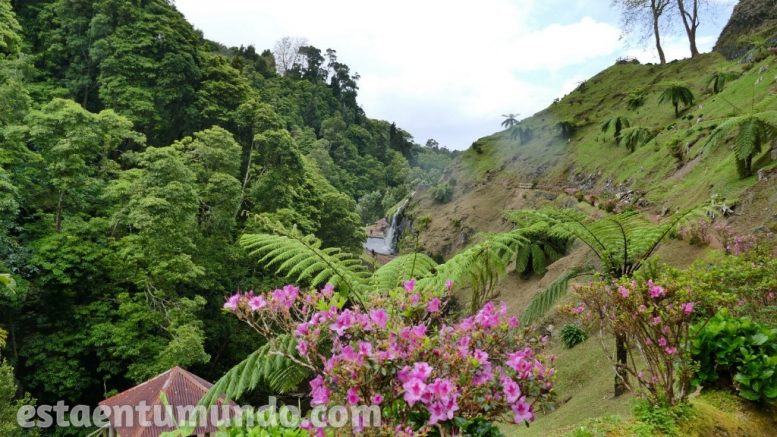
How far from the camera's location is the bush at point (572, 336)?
23.3ft

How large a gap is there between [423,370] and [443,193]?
21147 millimetres

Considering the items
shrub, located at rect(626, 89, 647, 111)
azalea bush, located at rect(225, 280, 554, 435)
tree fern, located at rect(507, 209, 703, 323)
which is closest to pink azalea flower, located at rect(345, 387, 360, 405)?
azalea bush, located at rect(225, 280, 554, 435)

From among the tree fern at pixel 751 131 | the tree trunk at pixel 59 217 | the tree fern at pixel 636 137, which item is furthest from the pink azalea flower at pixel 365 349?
the tree fern at pixel 636 137

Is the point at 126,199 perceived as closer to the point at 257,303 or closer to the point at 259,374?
the point at 259,374

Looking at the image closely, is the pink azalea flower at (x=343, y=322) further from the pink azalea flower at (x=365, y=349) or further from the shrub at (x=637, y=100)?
the shrub at (x=637, y=100)

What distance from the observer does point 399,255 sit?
16688 millimetres

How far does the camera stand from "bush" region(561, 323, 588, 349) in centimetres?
710

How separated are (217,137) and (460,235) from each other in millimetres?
9623

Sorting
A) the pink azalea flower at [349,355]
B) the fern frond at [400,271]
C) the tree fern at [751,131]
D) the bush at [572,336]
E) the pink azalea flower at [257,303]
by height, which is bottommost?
the bush at [572,336]

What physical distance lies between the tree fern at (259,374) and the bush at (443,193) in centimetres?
1945

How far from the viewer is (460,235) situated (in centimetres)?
1809

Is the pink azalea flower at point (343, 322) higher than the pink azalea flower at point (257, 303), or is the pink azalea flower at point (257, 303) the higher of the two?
the pink azalea flower at point (257, 303)

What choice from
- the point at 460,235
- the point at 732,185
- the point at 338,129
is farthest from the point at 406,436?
the point at 338,129

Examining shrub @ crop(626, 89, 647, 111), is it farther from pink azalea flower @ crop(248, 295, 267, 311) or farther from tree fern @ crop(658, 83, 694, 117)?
pink azalea flower @ crop(248, 295, 267, 311)
